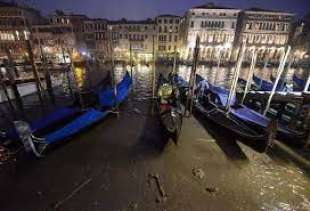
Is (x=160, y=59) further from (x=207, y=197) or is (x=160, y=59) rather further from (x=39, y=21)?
(x=207, y=197)

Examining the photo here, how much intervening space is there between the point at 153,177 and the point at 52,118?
211 inches

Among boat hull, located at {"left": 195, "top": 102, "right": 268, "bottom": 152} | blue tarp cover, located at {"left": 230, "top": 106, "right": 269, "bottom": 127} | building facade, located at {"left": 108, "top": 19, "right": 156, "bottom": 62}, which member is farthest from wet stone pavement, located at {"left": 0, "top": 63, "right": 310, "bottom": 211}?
building facade, located at {"left": 108, "top": 19, "right": 156, "bottom": 62}

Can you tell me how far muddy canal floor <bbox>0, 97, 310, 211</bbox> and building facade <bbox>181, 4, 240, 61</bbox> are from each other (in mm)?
34148

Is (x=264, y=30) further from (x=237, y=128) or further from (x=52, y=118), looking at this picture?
(x=52, y=118)

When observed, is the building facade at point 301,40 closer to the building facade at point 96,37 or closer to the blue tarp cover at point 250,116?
the blue tarp cover at point 250,116

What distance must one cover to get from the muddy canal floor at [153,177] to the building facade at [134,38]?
109 ft

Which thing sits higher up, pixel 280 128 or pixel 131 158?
pixel 280 128

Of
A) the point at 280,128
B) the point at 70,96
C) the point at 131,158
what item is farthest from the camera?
the point at 70,96

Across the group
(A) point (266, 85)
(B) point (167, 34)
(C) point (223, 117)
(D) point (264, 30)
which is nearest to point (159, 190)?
(C) point (223, 117)

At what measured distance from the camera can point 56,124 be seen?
746 centimetres

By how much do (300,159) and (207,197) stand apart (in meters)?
4.46

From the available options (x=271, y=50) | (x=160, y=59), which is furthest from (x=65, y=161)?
(x=271, y=50)

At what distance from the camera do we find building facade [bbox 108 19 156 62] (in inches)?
1505

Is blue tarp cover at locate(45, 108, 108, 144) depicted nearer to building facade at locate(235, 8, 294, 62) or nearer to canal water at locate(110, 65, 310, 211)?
canal water at locate(110, 65, 310, 211)
